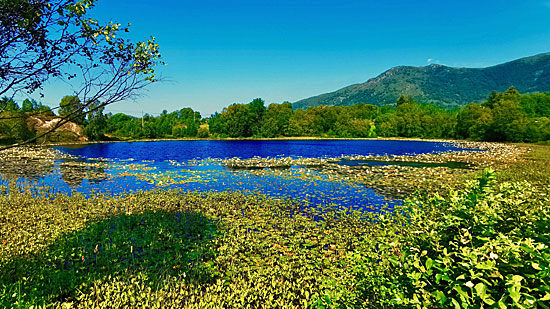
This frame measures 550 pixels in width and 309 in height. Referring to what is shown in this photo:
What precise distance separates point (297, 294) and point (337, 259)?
2114mm

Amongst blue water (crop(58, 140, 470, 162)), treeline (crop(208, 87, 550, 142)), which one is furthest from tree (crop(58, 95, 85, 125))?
treeline (crop(208, 87, 550, 142))

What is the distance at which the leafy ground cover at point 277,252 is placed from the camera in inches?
112

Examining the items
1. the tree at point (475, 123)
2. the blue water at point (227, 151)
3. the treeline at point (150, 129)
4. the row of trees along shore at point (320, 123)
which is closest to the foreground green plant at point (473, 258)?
the blue water at point (227, 151)

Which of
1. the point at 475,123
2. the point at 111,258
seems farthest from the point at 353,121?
the point at 111,258

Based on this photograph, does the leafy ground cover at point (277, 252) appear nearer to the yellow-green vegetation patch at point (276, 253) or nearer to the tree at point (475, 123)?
the yellow-green vegetation patch at point (276, 253)

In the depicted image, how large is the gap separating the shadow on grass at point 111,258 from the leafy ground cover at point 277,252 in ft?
0.15

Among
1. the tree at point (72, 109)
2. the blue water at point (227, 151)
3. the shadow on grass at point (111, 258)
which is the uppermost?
the tree at point (72, 109)

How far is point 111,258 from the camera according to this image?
774 cm

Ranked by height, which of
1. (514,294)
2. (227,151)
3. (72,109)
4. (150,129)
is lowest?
(227,151)

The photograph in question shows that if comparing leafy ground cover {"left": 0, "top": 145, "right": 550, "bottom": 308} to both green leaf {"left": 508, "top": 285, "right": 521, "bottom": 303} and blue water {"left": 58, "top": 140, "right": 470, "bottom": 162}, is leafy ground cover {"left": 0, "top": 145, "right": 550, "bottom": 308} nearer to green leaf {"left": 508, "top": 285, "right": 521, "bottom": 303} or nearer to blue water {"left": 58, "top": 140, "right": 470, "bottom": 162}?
green leaf {"left": 508, "top": 285, "right": 521, "bottom": 303}

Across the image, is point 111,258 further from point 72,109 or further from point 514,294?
point 514,294

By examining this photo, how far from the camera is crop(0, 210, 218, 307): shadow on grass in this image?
6059 millimetres

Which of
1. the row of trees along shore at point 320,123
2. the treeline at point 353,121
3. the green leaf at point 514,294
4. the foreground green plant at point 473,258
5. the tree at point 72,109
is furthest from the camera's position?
the row of trees along shore at point 320,123

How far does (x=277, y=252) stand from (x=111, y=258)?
514cm
